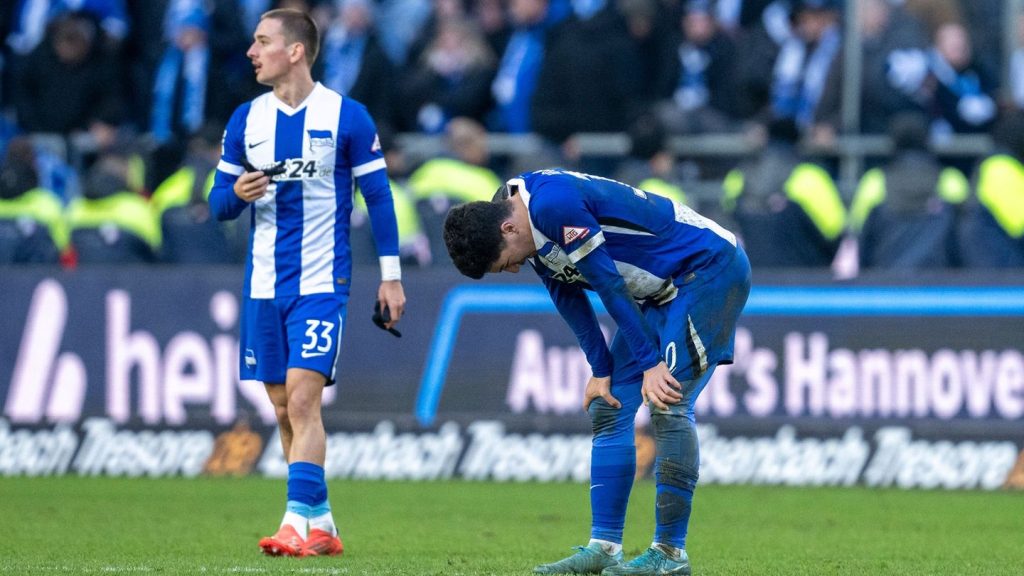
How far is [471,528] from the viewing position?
942 centimetres

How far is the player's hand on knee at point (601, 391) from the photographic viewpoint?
23.5ft

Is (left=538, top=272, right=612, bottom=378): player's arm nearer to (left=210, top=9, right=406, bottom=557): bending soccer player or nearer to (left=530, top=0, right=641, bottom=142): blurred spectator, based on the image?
(left=210, top=9, right=406, bottom=557): bending soccer player

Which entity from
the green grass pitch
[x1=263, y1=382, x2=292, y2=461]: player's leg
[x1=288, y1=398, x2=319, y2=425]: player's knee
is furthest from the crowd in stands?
[x1=288, y1=398, x2=319, y2=425]: player's knee

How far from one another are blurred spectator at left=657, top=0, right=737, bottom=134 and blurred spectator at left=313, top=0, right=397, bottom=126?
2632 millimetres

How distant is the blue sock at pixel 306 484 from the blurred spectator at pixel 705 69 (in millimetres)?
8354

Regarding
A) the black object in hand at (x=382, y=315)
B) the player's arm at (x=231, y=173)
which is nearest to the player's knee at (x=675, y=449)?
the black object in hand at (x=382, y=315)

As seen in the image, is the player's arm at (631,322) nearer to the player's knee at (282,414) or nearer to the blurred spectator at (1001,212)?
the player's knee at (282,414)

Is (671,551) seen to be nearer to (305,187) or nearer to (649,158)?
(305,187)

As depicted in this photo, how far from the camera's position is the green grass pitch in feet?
24.7

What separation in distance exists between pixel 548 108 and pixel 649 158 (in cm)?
165

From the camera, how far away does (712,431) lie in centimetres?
1227

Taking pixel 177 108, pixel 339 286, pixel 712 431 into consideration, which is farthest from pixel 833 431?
pixel 177 108

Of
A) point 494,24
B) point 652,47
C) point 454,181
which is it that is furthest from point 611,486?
point 494,24

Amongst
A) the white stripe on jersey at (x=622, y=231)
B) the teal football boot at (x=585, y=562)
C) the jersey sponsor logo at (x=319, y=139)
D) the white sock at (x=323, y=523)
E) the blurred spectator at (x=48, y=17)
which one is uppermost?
the blurred spectator at (x=48, y=17)
